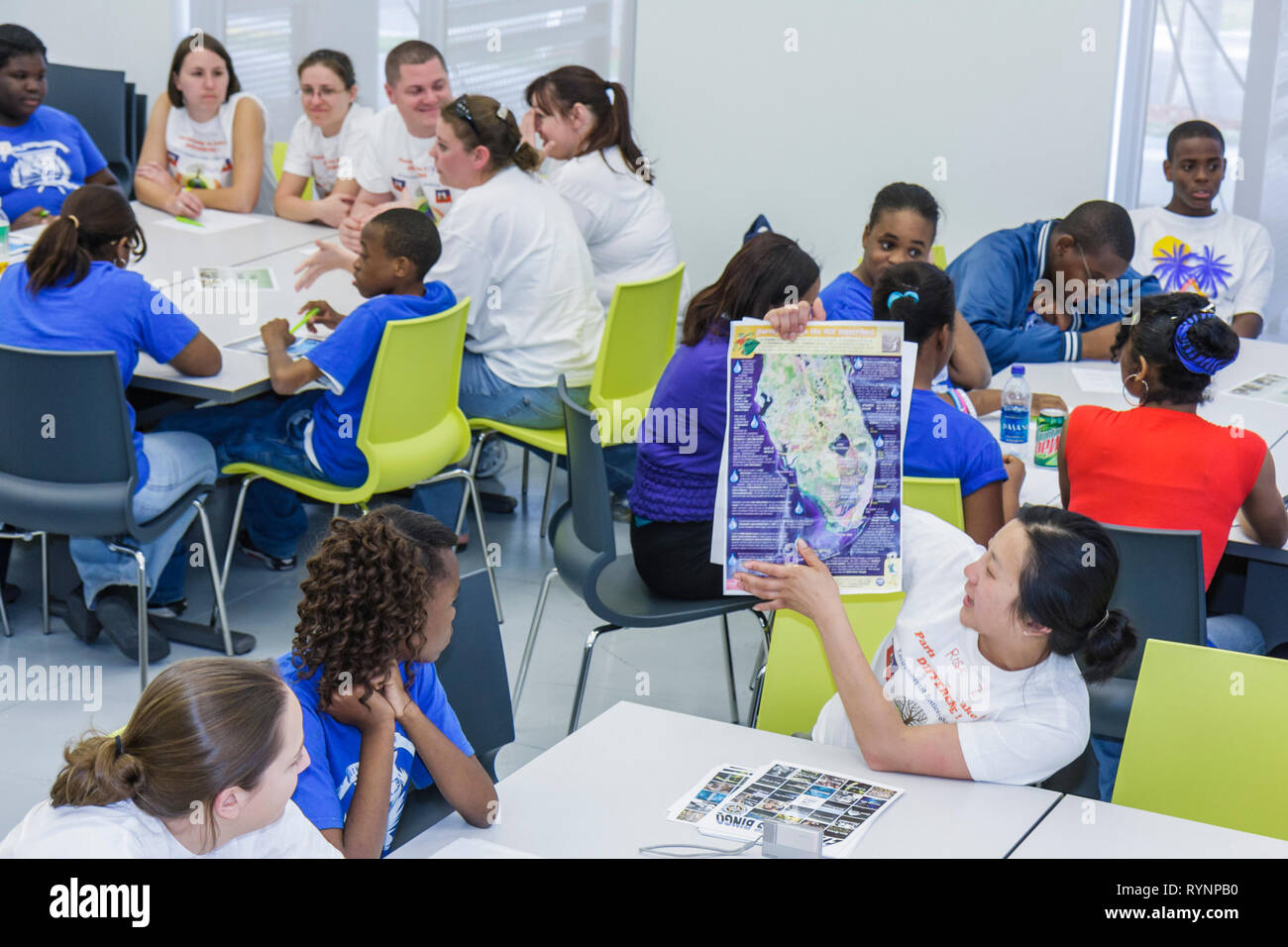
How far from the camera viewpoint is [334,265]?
433 centimetres

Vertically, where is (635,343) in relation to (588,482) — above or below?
above

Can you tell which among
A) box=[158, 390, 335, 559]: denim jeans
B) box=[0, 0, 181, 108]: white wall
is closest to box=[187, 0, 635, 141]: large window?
box=[0, 0, 181, 108]: white wall

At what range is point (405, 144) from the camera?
5391 millimetres

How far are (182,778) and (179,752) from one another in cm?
3

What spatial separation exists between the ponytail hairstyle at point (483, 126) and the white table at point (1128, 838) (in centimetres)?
294

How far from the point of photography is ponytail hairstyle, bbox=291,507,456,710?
1.87 m

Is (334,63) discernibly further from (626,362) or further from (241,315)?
(626,362)

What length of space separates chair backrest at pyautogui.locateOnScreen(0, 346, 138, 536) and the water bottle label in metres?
2.10

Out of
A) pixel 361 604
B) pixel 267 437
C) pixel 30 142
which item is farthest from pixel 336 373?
pixel 30 142

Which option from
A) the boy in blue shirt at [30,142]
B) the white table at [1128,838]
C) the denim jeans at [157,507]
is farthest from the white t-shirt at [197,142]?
the white table at [1128,838]

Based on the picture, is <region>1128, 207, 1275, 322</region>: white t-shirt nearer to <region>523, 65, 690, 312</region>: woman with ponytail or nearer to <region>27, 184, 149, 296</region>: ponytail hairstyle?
<region>523, 65, 690, 312</region>: woman with ponytail

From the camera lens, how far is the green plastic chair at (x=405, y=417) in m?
3.62
